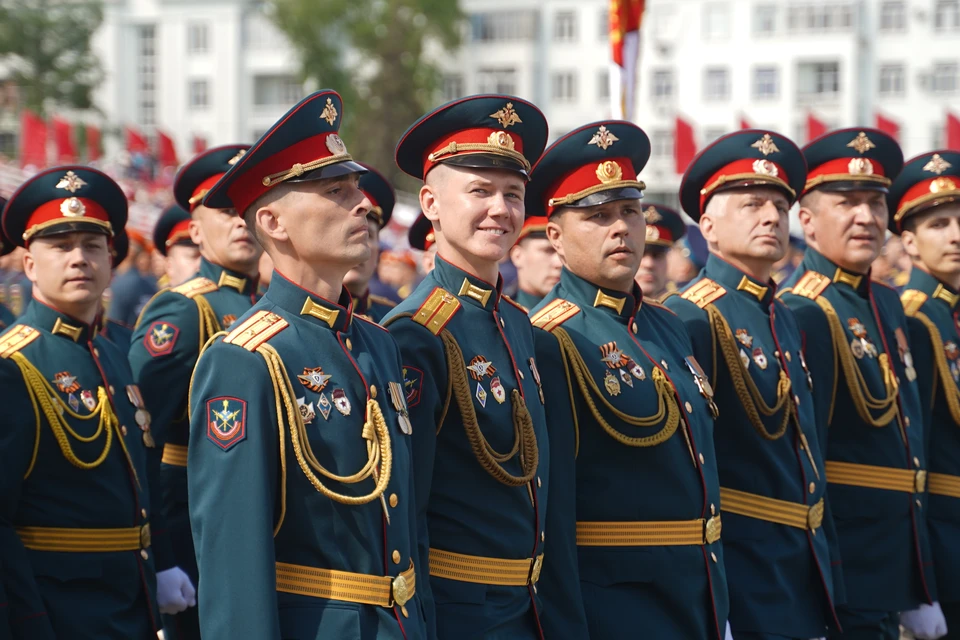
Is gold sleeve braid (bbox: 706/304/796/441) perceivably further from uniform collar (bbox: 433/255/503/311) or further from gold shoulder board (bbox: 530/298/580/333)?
uniform collar (bbox: 433/255/503/311)

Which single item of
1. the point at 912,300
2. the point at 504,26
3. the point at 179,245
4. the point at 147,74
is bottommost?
the point at 912,300

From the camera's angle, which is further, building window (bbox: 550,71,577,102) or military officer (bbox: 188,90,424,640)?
building window (bbox: 550,71,577,102)

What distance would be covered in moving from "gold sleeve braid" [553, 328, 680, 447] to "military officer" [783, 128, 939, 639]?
4.04 feet

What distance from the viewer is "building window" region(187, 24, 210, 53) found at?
67000mm

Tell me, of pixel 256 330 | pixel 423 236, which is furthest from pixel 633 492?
pixel 423 236

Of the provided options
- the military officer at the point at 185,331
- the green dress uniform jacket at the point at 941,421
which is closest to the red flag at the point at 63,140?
the military officer at the point at 185,331

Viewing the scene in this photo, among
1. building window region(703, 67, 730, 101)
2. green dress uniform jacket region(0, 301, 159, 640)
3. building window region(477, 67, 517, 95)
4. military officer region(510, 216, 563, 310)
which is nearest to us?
green dress uniform jacket region(0, 301, 159, 640)

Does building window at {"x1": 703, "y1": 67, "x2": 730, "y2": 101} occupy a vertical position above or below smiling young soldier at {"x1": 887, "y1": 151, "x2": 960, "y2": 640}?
above

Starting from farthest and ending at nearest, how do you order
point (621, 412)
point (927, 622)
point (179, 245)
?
point (179, 245), point (927, 622), point (621, 412)

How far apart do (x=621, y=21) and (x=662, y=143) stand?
163ft

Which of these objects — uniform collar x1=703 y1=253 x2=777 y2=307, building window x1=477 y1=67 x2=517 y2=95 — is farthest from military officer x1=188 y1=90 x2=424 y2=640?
building window x1=477 y1=67 x2=517 y2=95

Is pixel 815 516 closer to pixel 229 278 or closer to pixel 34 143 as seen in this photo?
pixel 229 278

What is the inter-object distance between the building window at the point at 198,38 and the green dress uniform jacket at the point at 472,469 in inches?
2595

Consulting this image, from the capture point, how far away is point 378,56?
57.5 metres
